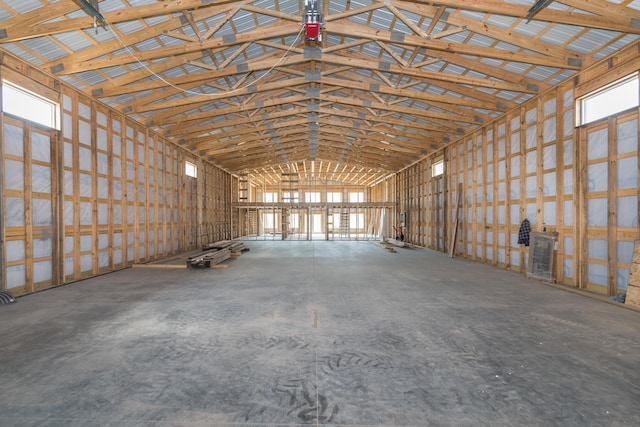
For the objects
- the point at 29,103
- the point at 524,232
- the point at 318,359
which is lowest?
the point at 318,359

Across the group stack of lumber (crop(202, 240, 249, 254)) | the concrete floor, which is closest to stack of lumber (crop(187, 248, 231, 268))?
stack of lumber (crop(202, 240, 249, 254))

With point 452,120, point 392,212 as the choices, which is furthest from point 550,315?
point 392,212

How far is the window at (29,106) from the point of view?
→ 7.05m

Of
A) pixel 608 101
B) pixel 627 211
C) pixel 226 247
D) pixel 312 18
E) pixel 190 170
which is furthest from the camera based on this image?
pixel 190 170

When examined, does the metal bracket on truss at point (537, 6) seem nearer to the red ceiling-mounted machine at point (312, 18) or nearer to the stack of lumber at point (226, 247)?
the red ceiling-mounted machine at point (312, 18)

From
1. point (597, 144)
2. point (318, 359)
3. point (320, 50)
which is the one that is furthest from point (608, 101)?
point (318, 359)

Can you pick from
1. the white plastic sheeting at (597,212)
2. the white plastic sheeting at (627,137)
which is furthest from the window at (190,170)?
the white plastic sheeting at (627,137)

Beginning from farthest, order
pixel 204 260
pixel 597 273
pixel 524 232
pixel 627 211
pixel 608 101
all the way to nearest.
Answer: pixel 204 260, pixel 524 232, pixel 597 273, pixel 608 101, pixel 627 211

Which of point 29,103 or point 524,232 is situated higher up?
point 29,103

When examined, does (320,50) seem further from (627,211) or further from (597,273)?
(597,273)

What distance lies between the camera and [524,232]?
973 centimetres

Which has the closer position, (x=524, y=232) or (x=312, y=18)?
(x=312, y=18)

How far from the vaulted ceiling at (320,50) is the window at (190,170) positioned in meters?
3.18

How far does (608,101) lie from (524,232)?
4100 millimetres
